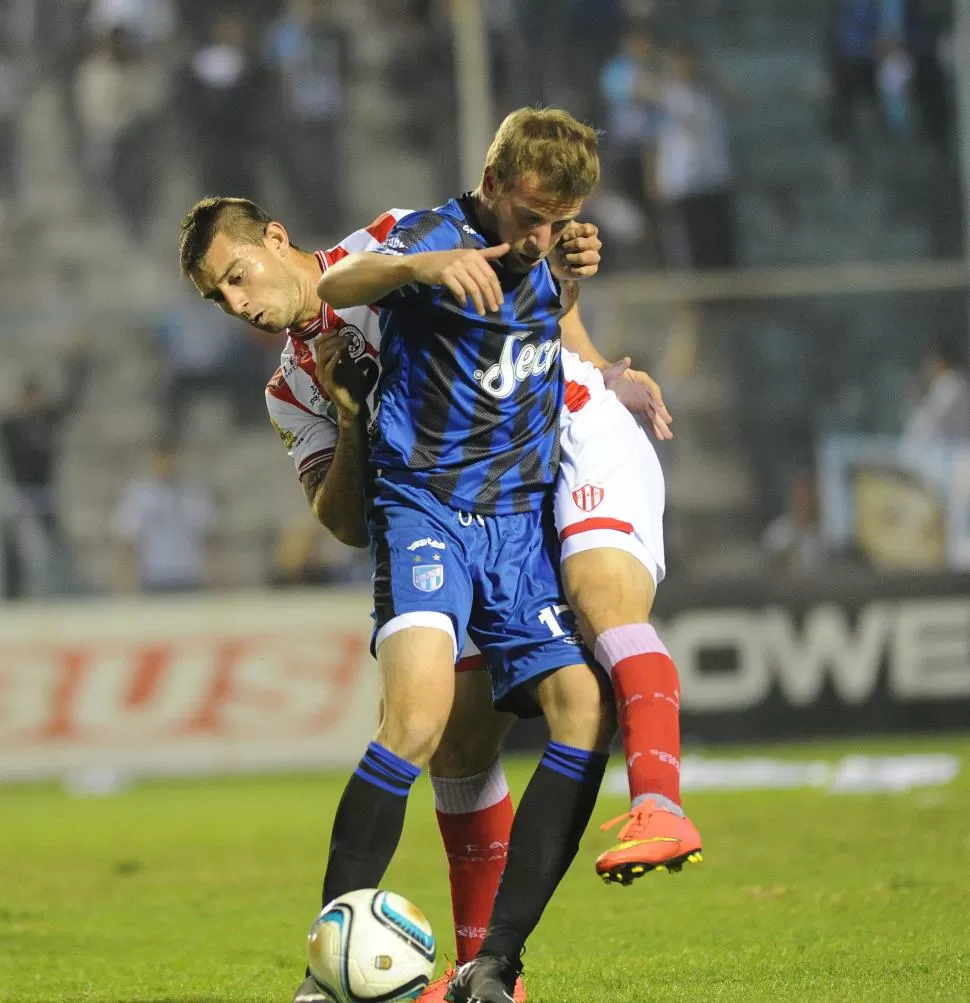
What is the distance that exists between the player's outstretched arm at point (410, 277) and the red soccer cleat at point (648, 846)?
1227 mm

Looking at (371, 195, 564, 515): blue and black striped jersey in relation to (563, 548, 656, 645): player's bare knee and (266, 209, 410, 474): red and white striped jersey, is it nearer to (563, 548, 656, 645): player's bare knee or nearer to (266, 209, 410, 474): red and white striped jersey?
(266, 209, 410, 474): red and white striped jersey

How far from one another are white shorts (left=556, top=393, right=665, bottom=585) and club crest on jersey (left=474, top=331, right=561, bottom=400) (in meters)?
0.26

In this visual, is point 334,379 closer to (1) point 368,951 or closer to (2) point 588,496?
(2) point 588,496

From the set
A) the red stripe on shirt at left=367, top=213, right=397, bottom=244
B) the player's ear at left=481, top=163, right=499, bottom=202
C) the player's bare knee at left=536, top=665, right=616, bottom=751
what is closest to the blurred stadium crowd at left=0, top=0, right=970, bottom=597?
the red stripe on shirt at left=367, top=213, right=397, bottom=244

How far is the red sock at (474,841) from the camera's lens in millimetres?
4551

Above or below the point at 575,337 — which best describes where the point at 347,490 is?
below

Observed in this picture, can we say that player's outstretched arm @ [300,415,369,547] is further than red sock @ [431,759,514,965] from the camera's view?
No

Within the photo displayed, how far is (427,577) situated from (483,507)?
30 cm

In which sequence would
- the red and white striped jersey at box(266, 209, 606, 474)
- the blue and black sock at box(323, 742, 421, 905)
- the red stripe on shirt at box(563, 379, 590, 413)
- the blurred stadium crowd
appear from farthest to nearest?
the blurred stadium crowd → the red stripe on shirt at box(563, 379, 590, 413) → the red and white striped jersey at box(266, 209, 606, 474) → the blue and black sock at box(323, 742, 421, 905)

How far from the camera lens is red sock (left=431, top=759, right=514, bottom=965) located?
4.55 m

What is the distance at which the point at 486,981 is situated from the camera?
12.6 ft

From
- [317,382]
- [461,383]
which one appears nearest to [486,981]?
[461,383]

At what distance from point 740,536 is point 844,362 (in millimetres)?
1756

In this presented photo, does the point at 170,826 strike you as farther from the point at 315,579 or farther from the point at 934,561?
the point at 934,561
